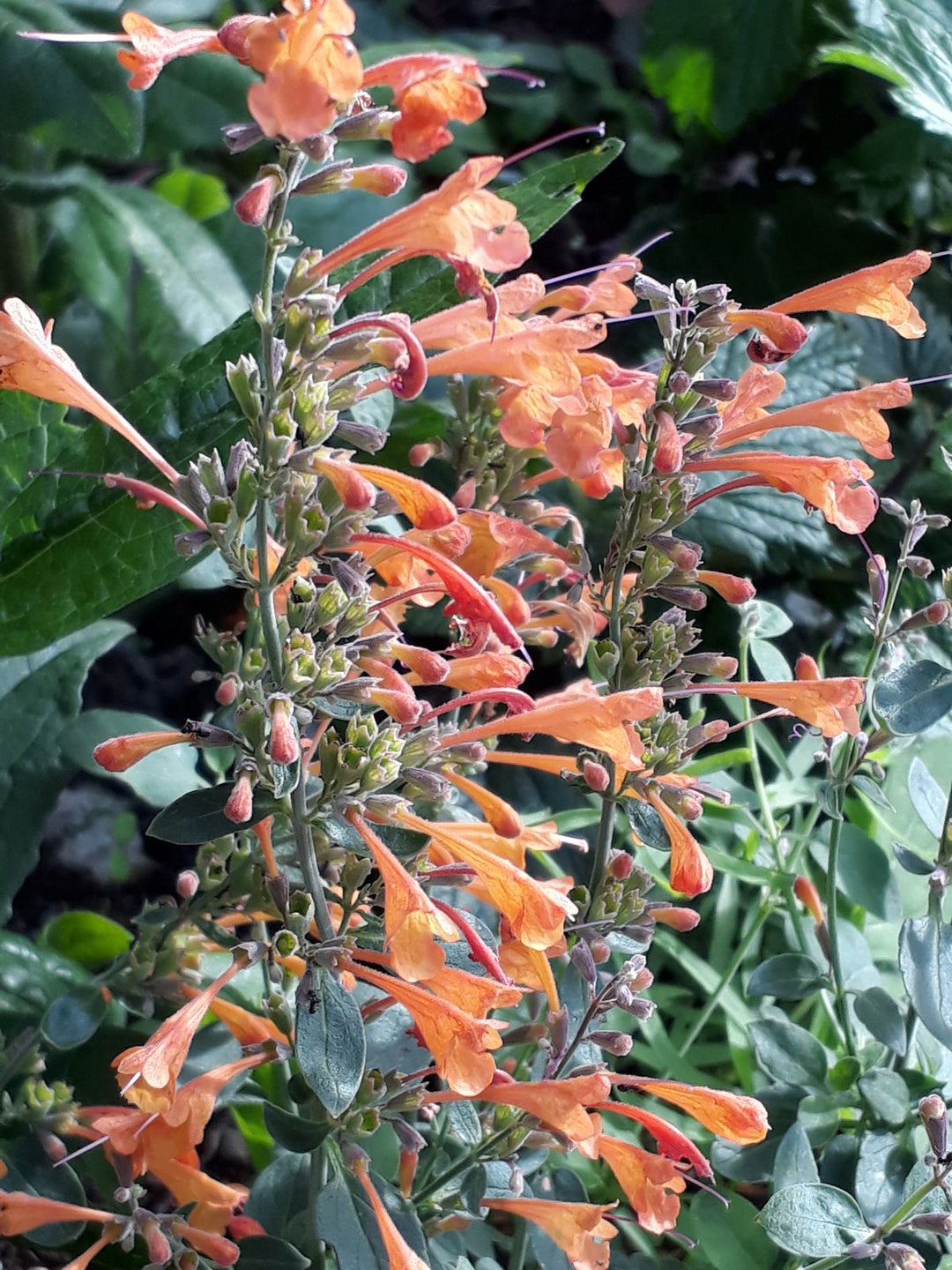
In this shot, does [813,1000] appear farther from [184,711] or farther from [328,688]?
[184,711]

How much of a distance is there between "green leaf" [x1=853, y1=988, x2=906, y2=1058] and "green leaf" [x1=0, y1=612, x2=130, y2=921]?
0.62 meters

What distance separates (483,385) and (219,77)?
0.73m

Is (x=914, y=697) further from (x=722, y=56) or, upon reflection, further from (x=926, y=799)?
(x=722, y=56)

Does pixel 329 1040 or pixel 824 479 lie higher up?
pixel 824 479

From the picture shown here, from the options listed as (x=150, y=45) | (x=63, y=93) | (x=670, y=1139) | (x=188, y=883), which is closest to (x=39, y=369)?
(x=150, y=45)

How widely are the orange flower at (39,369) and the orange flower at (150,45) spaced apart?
130 mm

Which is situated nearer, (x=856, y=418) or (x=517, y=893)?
(x=517, y=893)

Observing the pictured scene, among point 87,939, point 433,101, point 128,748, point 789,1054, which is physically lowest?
point 87,939

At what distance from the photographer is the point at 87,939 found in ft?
3.34

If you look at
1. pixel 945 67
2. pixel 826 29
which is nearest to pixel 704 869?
pixel 945 67

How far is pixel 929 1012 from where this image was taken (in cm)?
64

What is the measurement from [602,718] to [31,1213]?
430mm

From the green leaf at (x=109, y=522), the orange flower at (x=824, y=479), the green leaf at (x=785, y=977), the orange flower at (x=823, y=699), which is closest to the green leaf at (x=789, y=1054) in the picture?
the green leaf at (x=785, y=977)

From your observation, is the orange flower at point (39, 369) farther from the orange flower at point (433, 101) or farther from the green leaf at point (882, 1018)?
the green leaf at point (882, 1018)
